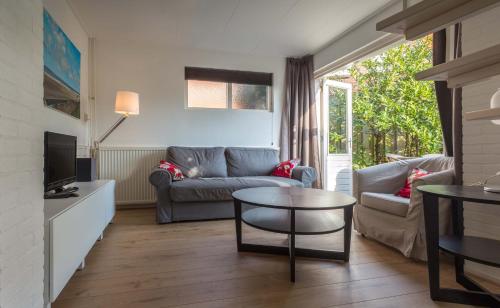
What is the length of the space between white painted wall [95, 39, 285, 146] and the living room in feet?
0.07

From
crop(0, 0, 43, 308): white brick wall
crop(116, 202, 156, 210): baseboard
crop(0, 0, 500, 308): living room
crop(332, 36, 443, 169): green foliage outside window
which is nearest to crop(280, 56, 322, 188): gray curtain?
crop(0, 0, 500, 308): living room

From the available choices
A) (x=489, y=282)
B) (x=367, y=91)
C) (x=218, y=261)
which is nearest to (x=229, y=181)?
(x=218, y=261)

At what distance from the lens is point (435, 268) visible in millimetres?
1596

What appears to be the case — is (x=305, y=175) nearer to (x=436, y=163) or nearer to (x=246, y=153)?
(x=246, y=153)

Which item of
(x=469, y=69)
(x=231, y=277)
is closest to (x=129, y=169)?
(x=231, y=277)

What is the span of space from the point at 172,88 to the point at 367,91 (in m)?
3.38

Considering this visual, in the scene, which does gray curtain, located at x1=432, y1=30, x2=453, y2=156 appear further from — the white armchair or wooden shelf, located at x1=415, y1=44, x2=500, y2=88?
wooden shelf, located at x1=415, y1=44, x2=500, y2=88

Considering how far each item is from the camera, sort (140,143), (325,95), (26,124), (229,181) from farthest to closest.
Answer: (325,95) < (140,143) < (229,181) < (26,124)

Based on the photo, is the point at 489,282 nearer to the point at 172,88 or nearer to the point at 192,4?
the point at 192,4

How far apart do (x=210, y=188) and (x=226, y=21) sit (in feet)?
6.30

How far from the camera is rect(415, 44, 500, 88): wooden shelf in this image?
4.08ft

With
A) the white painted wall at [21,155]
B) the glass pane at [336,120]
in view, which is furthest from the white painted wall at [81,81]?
the glass pane at [336,120]

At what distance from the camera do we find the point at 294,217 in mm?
1816

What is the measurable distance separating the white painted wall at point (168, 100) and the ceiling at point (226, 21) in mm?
196
